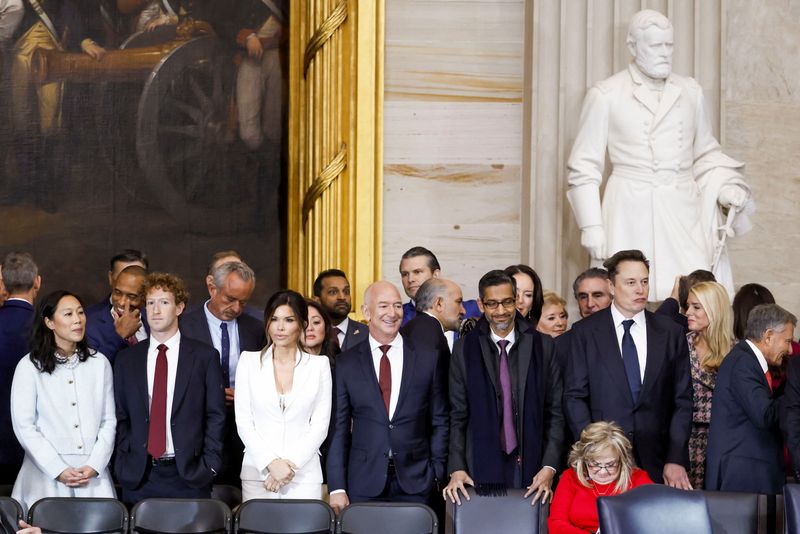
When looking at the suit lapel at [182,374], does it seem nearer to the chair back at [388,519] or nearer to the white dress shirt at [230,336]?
the white dress shirt at [230,336]

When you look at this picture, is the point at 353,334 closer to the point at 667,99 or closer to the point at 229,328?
the point at 229,328

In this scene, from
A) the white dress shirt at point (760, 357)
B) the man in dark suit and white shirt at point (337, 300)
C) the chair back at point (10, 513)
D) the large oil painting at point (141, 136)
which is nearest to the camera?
the chair back at point (10, 513)

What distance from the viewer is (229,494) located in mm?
7004

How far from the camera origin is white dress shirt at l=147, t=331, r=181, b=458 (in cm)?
653

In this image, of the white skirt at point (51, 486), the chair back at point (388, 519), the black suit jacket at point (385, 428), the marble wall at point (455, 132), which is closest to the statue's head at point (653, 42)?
the marble wall at point (455, 132)

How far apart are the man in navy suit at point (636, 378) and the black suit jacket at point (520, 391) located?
10 centimetres

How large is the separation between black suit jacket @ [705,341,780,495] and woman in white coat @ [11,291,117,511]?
3000 mm

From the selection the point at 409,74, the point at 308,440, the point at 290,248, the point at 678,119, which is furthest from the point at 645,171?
the point at 308,440

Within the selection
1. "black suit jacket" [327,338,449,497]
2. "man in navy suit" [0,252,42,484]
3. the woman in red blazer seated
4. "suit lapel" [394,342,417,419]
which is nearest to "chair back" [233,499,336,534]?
"black suit jacket" [327,338,449,497]

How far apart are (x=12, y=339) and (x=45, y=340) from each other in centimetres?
66

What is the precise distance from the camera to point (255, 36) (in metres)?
10.1

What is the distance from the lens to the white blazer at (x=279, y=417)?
638cm

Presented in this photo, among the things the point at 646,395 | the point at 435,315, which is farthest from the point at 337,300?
the point at 646,395

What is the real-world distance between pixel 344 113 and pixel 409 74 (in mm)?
591
